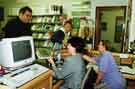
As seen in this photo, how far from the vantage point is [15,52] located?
2.11 meters

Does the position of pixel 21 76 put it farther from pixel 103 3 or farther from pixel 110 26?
pixel 110 26

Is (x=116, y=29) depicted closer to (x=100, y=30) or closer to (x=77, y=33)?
(x=100, y=30)

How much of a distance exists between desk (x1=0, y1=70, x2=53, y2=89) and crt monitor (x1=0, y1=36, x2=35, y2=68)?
0.92ft

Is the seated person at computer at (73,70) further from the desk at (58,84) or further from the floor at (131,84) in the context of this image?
the floor at (131,84)

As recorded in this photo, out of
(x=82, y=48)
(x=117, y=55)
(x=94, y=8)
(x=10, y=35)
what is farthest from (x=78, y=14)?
(x=82, y=48)

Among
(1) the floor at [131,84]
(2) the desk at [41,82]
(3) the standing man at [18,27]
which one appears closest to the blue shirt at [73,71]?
(2) the desk at [41,82]

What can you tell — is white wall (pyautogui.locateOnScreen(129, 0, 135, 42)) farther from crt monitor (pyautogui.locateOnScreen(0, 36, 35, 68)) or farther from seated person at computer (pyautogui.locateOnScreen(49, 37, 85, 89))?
crt monitor (pyautogui.locateOnScreen(0, 36, 35, 68))

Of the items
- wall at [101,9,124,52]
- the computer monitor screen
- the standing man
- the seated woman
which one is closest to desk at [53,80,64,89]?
the computer monitor screen

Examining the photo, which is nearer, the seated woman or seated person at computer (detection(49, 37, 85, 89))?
seated person at computer (detection(49, 37, 85, 89))

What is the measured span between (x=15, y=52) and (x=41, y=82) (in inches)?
15.6

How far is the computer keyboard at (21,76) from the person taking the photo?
5.62 ft

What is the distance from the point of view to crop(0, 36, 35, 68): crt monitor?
204 cm

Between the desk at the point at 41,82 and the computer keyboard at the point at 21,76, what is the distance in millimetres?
32

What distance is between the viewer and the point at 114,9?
597cm
